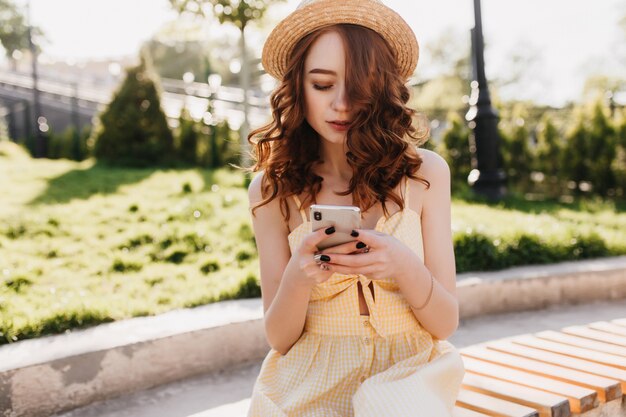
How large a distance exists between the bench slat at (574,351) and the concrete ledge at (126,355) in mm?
1312

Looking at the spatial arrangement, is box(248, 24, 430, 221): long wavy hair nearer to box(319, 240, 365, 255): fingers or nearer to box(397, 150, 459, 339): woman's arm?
box(397, 150, 459, 339): woman's arm

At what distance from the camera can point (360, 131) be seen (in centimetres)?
214

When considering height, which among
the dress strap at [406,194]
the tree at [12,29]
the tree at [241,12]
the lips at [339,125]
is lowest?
the dress strap at [406,194]

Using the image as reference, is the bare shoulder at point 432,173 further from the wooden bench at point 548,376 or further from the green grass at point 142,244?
the green grass at point 142,244

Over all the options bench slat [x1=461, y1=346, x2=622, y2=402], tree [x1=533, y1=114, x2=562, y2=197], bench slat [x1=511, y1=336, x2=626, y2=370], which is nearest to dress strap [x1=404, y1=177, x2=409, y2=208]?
bench slat [x1=461, y1=346, x2=622, y2=402]

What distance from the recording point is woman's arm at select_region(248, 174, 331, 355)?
6.16 ft

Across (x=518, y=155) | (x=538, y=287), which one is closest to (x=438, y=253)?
(x=538, y=287)

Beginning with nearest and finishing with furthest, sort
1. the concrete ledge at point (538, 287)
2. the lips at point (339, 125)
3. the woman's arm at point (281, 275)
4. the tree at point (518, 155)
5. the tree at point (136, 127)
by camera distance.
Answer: the woman's arm at point (281, 275), the lips at point (339, 125), the concrete ledge at point (538, 287), the tree at point (136, 127), the tree at point (518, 155)

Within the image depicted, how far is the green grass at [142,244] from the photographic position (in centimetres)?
404

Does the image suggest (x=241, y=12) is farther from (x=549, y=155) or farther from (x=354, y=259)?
(x=354, y=259)

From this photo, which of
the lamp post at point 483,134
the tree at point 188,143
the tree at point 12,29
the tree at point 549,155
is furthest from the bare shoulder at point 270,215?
the tree at point 12,29

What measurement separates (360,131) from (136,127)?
9908 millimetres

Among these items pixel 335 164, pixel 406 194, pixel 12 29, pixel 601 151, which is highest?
pixel 12 29

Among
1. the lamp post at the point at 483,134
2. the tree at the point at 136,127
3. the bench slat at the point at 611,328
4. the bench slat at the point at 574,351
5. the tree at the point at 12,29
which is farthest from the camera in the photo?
the tree at the point at 12,29
